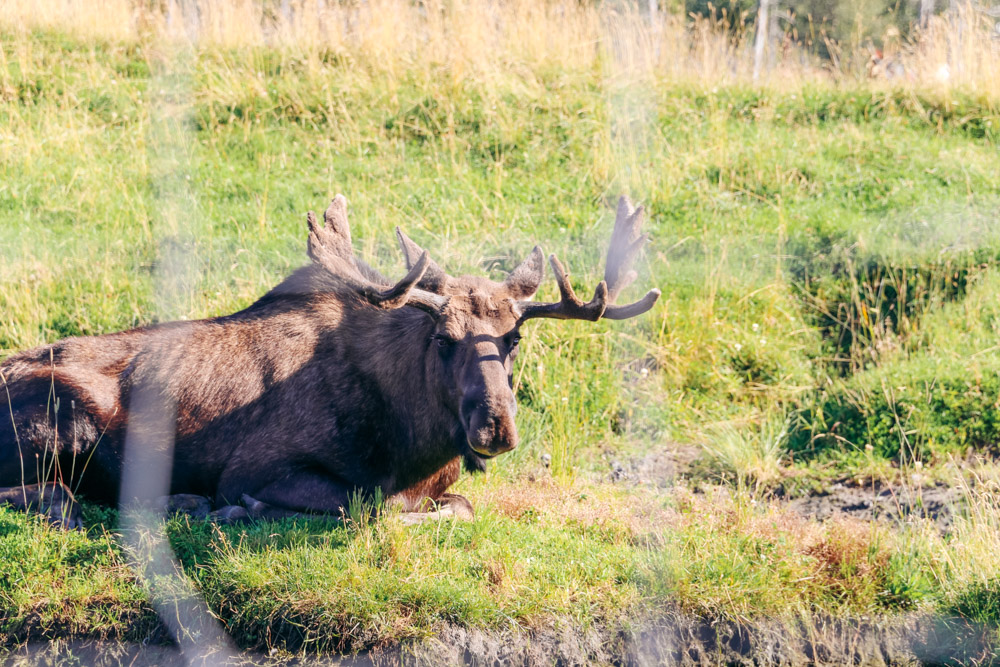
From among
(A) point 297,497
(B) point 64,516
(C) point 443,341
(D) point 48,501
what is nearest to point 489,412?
(C) point 443,341

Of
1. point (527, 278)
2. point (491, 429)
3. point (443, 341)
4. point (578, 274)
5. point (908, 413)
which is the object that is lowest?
point (908, 413)

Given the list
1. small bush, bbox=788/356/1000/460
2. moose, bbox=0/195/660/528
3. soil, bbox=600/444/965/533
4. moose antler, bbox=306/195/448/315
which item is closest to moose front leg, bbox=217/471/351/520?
moose, bbox=0/195/660/528

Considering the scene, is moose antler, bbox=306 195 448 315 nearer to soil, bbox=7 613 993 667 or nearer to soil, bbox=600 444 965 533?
soil, bbox=7 613 993 667

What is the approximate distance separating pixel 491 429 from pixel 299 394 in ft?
5.49

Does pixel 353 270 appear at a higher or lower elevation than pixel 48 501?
higher

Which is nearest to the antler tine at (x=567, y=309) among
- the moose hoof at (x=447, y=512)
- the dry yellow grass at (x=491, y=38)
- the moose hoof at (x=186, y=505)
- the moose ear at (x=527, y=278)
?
the moose ear at (x=527, y=278)

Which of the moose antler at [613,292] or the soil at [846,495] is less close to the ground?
the moose antler at [613,292]

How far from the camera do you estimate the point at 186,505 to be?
661 cm

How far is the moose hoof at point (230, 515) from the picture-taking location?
6392 mm

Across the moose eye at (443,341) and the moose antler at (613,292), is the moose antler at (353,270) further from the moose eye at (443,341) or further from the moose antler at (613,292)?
the moose antler at (613,292)

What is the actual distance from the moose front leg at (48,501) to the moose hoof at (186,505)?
0.49 m

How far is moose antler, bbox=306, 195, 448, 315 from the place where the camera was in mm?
6074

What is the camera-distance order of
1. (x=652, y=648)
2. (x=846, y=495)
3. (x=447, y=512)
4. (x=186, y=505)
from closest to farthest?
(x=652, y=648), (x=186, y=505), (x=447, y=512), (x=846, y=495)

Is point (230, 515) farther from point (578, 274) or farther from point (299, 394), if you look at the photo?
point (578, 274)
